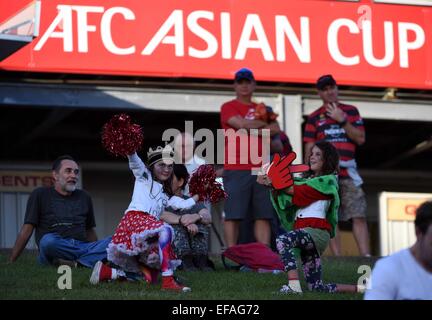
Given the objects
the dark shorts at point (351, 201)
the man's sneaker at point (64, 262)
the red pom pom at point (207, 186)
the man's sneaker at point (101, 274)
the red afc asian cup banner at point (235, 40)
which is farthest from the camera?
Result: the red afc asian cup banner at point (235, 40)

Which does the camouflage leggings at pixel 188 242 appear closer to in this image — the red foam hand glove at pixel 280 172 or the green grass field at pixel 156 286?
the green grass field at pixel 156 286

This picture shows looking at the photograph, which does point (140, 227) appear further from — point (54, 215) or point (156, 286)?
point (54, 215)

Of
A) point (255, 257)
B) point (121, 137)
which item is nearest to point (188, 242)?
point (255, 257)

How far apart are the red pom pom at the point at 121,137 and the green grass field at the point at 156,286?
1.05 metres

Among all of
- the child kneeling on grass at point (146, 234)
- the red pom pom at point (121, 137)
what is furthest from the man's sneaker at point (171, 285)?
the red pom pom at point (121, 137)

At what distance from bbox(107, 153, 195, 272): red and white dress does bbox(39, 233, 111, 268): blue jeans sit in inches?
57.7

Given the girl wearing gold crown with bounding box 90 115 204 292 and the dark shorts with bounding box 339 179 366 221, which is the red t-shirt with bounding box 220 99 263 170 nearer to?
the dark shorts with bounding box 339 179 366 221

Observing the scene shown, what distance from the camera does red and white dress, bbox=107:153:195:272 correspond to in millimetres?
9438

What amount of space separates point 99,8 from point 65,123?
4.08 m

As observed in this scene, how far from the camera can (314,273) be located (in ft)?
31.8

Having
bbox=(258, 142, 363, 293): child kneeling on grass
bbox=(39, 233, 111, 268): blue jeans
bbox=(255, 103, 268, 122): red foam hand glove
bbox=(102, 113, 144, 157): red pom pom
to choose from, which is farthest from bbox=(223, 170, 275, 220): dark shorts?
bbox=(102, 113, 144, 157): red pom pom

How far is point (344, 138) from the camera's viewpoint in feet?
44.7

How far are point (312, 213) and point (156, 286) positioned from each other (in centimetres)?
134

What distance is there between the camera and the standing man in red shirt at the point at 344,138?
44.0 feet
